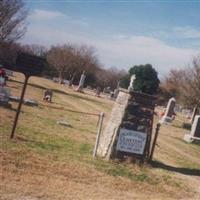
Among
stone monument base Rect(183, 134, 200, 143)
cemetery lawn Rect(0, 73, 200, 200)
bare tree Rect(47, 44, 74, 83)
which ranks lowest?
cemetery lawn Rect(0, 73, 200, 200)

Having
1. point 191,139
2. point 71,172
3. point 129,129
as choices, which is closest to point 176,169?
point 129,129

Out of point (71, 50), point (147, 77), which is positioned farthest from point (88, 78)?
point (147, 77)

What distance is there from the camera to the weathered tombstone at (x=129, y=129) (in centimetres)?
1316

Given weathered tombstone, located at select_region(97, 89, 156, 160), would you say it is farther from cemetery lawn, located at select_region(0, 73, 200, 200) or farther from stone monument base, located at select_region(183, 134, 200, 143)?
stone monument base, located at select_region(183, 134, 200, 143)

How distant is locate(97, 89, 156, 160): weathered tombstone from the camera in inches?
518

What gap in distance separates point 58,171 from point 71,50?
73.8 meters

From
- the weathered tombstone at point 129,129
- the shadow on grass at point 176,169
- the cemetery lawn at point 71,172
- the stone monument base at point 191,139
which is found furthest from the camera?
the stone monument base at point 191,139

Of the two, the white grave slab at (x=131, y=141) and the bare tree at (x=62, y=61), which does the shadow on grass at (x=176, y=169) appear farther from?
the bare tree at (x=62, y=61)

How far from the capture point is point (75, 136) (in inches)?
647

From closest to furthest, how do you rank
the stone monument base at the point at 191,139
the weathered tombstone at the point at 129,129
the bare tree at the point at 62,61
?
1. the weathered tombstone at the point at 129,129
2. the stone monument base at the point at 191,139
3. the bare tree at the point at 62,61

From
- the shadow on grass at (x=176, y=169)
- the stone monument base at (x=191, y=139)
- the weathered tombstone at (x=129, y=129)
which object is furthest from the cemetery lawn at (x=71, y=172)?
the stone monument base at (x=191, y=139)

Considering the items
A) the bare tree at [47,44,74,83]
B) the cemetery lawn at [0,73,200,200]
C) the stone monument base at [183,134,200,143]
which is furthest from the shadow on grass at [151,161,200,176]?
the bare tree at [47,44,74,83]

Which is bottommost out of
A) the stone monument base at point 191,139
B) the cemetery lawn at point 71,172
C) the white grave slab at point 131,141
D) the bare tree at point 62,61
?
the cemetery lawn at point 71,172

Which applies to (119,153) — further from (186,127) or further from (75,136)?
(186,127)
